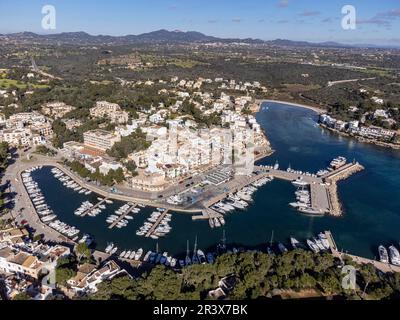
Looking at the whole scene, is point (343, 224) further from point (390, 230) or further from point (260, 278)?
point (260, 278)

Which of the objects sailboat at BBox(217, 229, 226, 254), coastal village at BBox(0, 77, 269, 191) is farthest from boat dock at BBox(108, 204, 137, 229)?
sailboat at BBox(217, 229, 226, 254)

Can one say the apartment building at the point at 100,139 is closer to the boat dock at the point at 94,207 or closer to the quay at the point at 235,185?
the boat dock at the point at 94,207

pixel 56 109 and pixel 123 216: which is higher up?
pixel 56 109

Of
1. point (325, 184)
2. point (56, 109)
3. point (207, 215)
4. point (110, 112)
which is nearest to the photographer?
point (207, 215)

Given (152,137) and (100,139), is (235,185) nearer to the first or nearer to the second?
(152,137)

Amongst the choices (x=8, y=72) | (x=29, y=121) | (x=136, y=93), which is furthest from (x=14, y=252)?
(x=8, y=72)

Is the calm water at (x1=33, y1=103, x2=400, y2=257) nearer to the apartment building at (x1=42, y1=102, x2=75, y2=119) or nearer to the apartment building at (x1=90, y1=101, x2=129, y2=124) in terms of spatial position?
the apartment building at (x1=90, y1=101, x2=129, y2=124)

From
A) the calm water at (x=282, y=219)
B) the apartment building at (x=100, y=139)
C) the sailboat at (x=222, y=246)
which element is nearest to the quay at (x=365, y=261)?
the calm water at (x=282, y=219)

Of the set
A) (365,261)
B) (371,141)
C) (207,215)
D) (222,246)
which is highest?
(371,141)

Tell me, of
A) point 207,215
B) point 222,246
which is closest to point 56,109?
point 207,215
